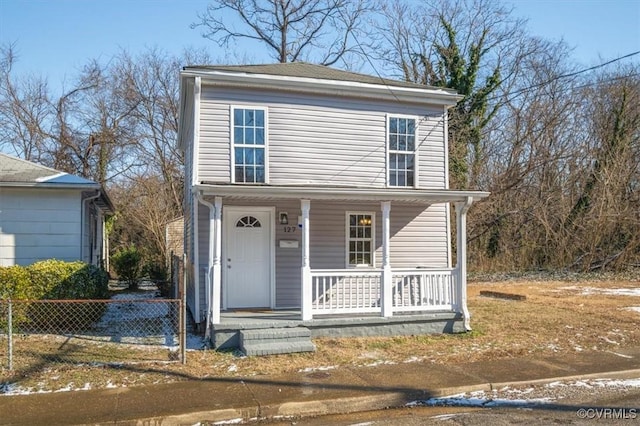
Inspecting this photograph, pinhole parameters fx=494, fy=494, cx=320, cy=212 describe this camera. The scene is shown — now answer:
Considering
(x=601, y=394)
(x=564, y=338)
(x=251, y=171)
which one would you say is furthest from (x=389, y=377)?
(x=251, y=171)

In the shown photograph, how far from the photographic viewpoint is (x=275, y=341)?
7844 mm

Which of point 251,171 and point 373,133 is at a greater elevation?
point 373,133

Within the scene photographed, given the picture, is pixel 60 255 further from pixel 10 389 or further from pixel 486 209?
pixel 486 209

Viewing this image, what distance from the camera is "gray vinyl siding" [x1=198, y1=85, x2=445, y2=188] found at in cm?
973

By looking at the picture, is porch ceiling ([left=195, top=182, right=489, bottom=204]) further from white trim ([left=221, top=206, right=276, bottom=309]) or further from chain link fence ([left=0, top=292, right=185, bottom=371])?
chain link fence ([left=0, top=292, right=185, bottom=371])

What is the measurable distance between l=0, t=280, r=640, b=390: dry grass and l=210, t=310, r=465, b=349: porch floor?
210mm

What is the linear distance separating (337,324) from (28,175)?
736 centimetres

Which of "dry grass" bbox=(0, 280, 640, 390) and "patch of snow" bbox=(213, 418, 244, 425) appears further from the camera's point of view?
"dry grass" bbox=(0, 280, 640, 390)

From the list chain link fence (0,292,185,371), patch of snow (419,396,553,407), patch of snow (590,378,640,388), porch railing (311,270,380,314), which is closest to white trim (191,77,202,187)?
chain link fence (0,292,185,371)

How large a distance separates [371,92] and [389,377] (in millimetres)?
6261

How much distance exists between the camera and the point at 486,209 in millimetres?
22016

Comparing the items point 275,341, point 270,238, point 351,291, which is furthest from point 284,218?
point 275,341

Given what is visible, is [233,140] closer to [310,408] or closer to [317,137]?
[317,137]

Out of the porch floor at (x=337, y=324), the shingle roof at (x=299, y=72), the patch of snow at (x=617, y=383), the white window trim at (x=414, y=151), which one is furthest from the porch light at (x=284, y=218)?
the patch of snow at (x=617, y=383)
